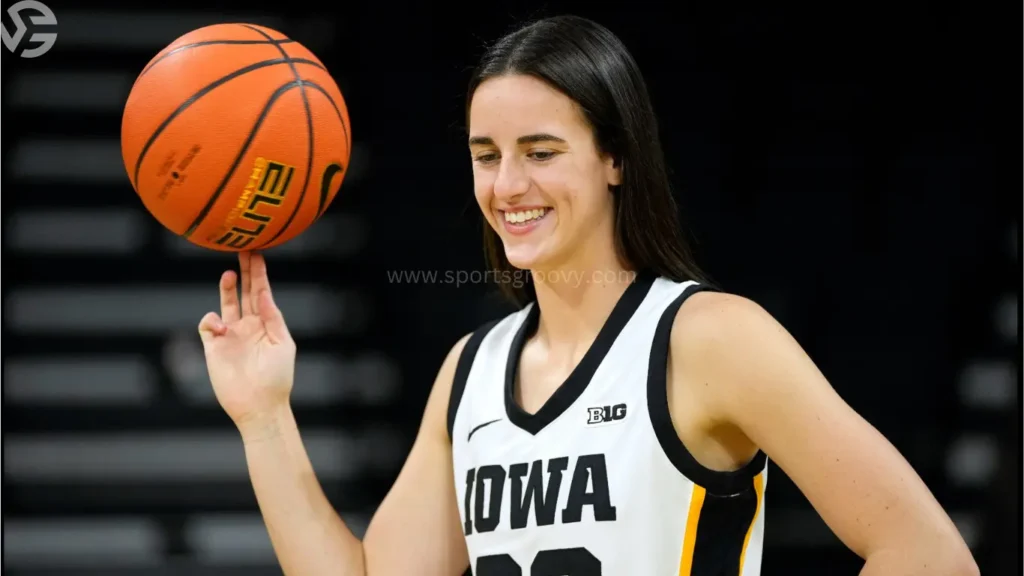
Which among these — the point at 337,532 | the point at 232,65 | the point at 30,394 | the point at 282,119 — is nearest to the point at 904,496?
the point at 337,532

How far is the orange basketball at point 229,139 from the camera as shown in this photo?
1.83 metres

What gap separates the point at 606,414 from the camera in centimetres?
183

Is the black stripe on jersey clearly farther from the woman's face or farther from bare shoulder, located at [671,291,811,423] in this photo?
the woman's face

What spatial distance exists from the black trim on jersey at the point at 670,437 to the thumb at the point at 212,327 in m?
0.78

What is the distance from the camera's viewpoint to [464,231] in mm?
3100

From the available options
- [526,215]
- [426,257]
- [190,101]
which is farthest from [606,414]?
[426,257]

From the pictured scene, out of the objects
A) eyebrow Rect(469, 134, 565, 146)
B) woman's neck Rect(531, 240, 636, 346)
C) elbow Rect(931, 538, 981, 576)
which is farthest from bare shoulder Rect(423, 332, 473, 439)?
elbow Rect(931, 538, 981, 576)

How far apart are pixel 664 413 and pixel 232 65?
93 cm

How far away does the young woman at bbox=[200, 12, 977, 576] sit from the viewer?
163 centimetres

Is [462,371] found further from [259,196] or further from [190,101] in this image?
[190,101]

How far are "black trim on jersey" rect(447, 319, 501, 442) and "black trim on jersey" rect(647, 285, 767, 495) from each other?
0.45 metres

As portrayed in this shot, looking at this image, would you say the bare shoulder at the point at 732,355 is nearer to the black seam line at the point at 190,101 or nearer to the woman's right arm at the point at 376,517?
the woman's right arm at the point at 376,517
